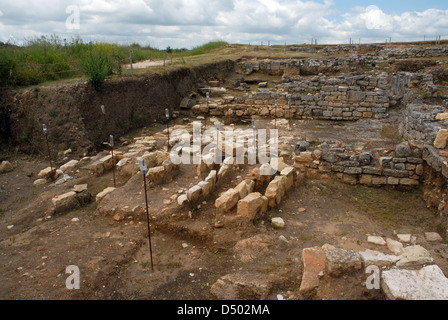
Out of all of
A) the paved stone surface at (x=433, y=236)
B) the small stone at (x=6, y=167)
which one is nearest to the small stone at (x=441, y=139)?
the paved stone surface at (x=433, y=236)

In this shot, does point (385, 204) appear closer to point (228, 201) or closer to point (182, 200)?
point (228, 201)

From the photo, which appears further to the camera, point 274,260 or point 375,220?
point 375,220

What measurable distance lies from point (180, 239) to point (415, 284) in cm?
396

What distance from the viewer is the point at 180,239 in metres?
6.27

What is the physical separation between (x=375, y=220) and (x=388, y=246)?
3.58 ft

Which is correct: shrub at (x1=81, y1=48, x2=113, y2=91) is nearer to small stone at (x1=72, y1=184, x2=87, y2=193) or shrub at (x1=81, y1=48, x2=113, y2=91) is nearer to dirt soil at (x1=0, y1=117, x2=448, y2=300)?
dirt soil at (x1=0, y1=117, x2=448, y2=300)

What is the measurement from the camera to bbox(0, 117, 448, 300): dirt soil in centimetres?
485

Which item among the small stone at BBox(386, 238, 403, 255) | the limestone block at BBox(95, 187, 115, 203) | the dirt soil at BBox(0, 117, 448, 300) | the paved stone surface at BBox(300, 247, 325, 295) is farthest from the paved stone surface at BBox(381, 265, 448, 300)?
the limestone block at BBox(95, 187, 115, 203)

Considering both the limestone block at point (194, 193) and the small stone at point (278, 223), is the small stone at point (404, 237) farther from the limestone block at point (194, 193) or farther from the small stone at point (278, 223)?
the limestone block at point (194, 193)

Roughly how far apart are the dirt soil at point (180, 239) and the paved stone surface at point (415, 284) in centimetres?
32

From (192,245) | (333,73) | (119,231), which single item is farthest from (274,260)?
(333,73)

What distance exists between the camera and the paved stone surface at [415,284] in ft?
12.4
